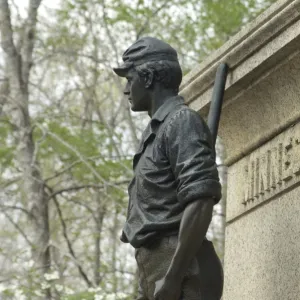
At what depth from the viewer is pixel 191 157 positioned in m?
4.13

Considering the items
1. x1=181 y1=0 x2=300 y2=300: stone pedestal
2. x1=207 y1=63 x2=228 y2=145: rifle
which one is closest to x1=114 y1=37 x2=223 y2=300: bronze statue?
x1=207 y1=63 x2=228 y2=145: rifle

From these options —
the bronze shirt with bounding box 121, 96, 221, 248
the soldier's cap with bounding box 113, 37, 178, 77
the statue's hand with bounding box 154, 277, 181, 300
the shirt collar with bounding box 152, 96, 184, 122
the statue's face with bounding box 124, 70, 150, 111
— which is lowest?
the statue's hand with bounding box 154, 277, 181, 300

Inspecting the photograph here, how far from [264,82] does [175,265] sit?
1484mm

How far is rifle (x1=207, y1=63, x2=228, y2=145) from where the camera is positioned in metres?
4.80

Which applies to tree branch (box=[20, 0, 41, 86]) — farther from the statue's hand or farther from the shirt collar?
the statue's hand

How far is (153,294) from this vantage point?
4297 mm

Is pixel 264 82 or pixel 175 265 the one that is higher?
pixel 264 82

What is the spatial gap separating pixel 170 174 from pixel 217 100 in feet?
2.68

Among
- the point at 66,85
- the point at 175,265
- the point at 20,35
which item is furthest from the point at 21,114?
the point at 175,265

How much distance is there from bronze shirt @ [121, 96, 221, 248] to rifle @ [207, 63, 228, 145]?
0.34 m

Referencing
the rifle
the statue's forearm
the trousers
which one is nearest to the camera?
the statue's forearm

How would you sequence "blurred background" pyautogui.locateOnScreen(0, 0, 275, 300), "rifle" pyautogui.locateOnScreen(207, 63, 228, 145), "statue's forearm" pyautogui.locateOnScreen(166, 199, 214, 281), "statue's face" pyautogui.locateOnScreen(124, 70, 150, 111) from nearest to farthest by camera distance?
"statue's forearm" pyautogui.locateOnScreen(166, 199, 214, 281), "statue's face" pyautogui.locateOnScreen(124, 70, 150, 111), "rifle" pyautogui.locateOnScreen(207, 63, 228, 145), "blurred background" pyautogui.locateOnScreen(0, 0, 275, 300)

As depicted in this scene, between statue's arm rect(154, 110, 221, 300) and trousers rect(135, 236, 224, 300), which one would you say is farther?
trousers rect(135, 236, 224, 300)

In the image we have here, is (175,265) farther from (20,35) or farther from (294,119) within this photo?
(20,35)
